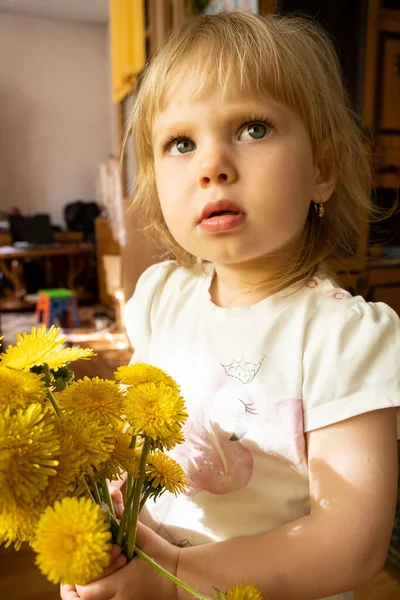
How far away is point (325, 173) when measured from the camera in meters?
0.51

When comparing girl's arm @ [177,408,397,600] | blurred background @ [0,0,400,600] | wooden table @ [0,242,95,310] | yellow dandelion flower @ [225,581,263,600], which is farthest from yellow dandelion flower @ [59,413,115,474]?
wooden table @ [0,242,95,310]

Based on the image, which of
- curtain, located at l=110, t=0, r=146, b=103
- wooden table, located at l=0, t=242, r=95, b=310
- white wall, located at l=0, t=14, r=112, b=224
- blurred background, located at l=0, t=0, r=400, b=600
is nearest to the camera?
curtain, located at l=110, t=0, r=146, b=103

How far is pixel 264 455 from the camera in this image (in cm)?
46

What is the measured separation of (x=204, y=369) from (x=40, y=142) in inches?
193

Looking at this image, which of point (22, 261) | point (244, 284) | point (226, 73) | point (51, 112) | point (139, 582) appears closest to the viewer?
point (139, 582)

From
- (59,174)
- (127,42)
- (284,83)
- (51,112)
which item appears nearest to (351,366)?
(284,83)

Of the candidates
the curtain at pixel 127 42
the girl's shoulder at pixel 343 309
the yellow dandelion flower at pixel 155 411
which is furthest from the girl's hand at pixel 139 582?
the curtain at pixel 127 42

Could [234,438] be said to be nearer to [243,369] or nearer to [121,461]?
[243,369]

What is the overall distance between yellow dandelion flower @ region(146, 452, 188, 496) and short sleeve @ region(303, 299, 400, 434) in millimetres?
147

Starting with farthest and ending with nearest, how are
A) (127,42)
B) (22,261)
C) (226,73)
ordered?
(22,261) < (127,42) < (226,73)

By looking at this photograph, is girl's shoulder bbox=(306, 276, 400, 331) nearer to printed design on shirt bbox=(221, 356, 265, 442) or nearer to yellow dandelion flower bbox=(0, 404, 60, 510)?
printed design on shirt bbox=(221, 356, 265, 442)

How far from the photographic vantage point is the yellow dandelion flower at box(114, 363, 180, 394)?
11.7 inches

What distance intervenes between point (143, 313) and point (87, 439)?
1.23ft

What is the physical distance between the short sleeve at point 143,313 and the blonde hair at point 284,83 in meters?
0.13
